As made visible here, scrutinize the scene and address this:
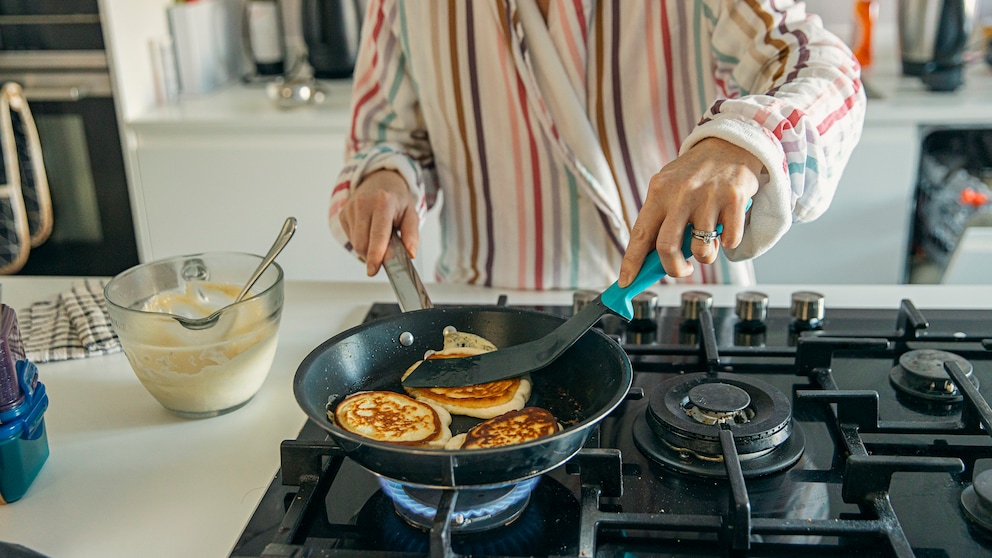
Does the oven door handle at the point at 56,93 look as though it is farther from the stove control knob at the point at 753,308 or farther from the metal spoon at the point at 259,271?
the stove control knob at the point at 753,308

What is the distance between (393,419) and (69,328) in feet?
1.66

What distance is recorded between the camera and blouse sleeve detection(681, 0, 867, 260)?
80cm

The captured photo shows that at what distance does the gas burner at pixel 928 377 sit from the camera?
2.79 feet

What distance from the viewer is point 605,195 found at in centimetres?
118

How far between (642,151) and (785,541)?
656 mm

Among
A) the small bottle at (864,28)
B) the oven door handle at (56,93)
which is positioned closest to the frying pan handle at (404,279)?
the oven door handle at (56,93)

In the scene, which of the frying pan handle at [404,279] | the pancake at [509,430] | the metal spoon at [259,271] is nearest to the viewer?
the pancake at [509,430]

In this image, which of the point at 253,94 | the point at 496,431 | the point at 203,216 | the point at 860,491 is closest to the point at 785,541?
the point at 860,491

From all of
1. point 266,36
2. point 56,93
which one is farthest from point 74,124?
point 266,36

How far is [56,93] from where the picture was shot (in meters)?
2.22

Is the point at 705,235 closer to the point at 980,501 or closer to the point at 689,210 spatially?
the point at 689,210

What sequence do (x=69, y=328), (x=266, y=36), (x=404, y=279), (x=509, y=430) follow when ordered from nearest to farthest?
(x=509, y=430) → (x=404, y=279) → (x=69, y=328) → (x=266, y=36)

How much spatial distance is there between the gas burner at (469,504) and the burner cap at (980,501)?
32cm

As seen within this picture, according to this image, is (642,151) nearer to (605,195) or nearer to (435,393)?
(605,195)
